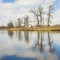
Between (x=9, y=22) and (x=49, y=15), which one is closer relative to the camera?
(x=49, y=15)

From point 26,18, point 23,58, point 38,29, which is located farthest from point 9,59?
point 26,18

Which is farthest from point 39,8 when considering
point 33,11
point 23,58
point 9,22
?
point 23,58

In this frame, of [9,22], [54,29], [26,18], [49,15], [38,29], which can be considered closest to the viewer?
[54,29]

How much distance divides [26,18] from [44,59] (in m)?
32.1

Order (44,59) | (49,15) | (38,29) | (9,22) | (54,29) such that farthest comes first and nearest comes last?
(9,22), (49,15), (38,29), (54,29), (44,59)

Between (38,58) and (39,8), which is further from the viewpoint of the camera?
(39,8)

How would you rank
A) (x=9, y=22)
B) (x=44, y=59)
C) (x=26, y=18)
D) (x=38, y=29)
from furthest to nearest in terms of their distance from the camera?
1. (x=9, y=22)
2. (x=26, y=18)
3. (x=38, y=29)
4. (x=44, y=59)

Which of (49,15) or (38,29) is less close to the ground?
(49,15)

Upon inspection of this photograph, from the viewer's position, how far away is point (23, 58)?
693 centimetres

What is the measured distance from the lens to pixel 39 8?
118ft

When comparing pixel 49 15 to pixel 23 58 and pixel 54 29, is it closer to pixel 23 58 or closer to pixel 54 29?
pixel 54 29

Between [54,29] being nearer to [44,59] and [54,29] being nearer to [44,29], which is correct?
[44,29]

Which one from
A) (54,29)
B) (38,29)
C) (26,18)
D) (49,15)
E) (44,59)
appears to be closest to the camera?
(44,59)

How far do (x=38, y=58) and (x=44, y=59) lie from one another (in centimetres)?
34
